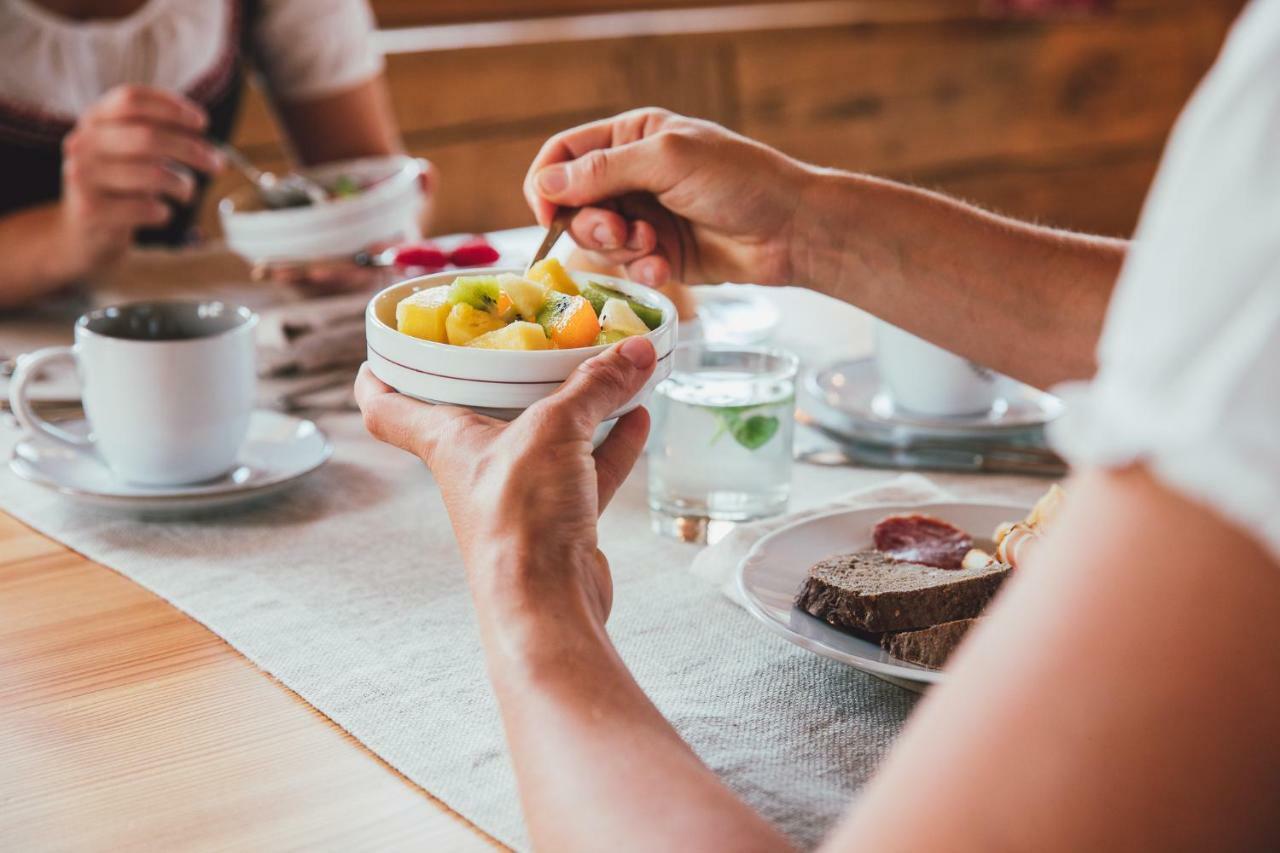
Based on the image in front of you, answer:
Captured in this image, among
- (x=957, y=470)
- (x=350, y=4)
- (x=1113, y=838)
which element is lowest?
(x=957, y=470)

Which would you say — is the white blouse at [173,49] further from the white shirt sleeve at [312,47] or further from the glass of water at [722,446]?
the glass of water at [722,446]

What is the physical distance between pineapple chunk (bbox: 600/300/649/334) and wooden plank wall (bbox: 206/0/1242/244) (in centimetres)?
256

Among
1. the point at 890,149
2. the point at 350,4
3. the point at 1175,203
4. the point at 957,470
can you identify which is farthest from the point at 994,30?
the point at 1175,203

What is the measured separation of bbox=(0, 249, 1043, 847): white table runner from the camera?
71 centimetres

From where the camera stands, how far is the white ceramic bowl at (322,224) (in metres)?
1.52

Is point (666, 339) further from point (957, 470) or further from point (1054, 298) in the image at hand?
point (957, 470)

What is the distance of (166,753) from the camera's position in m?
0.72

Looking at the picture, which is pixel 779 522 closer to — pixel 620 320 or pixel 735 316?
pixel 620 320

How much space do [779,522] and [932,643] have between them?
26 cm

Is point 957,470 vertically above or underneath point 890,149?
above

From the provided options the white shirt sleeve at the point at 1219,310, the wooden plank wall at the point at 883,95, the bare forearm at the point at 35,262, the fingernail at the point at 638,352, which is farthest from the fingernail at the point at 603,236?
the wooden plank wall at the point at 883,95

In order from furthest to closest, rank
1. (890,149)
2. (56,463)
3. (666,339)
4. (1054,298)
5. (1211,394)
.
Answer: (890,149) < (56,463) < (1054,298) < (666,339) < (1211,394)

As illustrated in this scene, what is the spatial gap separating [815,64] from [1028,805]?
3.85m

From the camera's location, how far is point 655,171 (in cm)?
103
